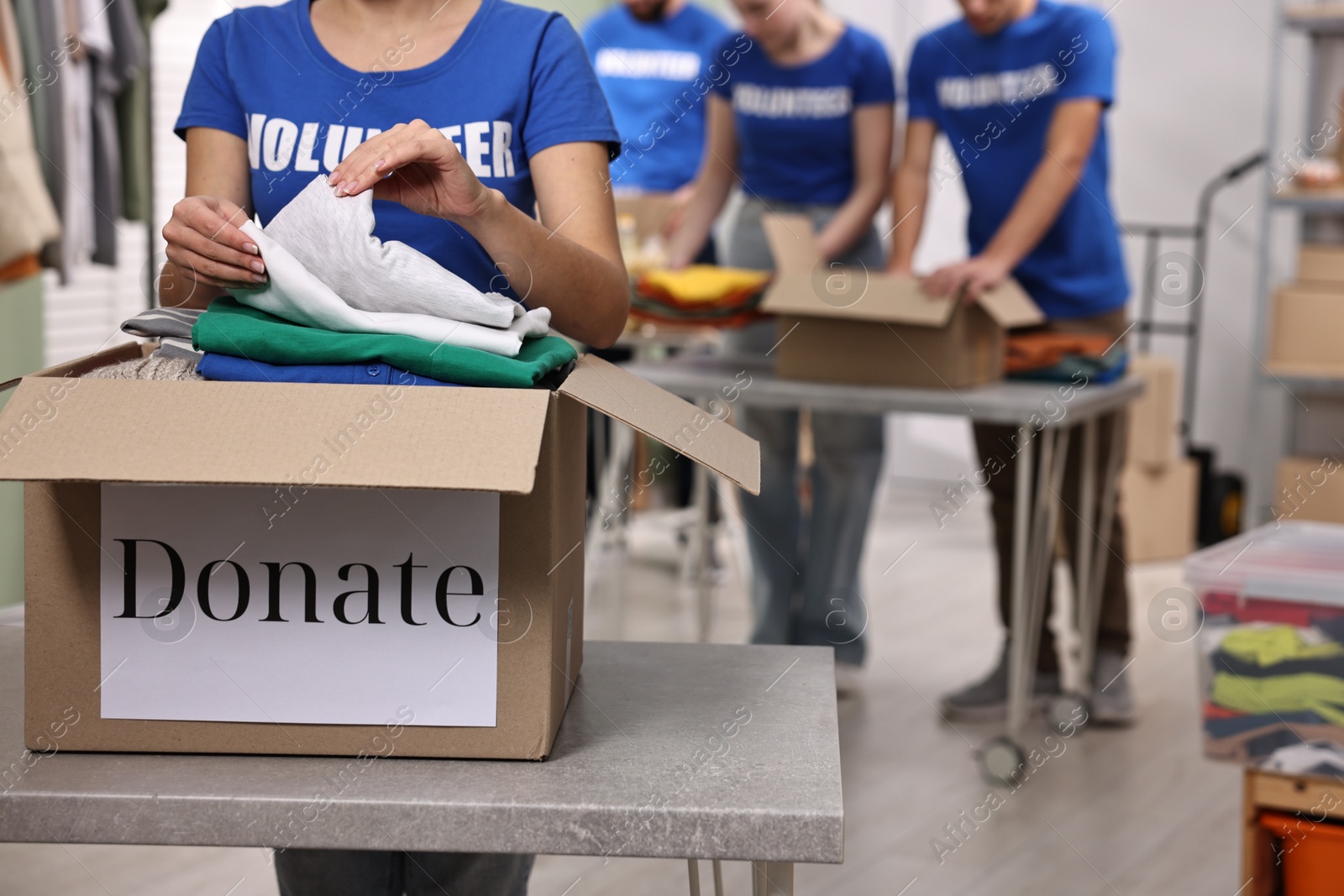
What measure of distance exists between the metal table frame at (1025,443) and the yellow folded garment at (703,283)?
15 centimetres

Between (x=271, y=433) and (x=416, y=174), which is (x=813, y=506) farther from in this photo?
(x=271, y=433)

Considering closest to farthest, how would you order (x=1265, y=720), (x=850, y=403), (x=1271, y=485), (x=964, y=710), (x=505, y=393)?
1. (x=505, y=393)
2. (x=1265, y=720)
3. (x=850, y=403)
4. (x=964, y=710)
5. (x=1271, y=485)

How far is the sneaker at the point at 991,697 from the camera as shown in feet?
8.55

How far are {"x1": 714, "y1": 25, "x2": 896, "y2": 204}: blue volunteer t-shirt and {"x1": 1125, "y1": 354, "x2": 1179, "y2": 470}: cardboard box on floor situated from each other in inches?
64.5

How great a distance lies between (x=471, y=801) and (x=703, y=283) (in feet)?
5.46

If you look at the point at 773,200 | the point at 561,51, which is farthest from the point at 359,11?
the point at 773,200

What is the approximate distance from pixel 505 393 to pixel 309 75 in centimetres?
44

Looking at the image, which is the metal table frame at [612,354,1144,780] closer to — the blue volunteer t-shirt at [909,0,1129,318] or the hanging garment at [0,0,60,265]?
the blue volunteer t-shirt at [909,0,1129,318]

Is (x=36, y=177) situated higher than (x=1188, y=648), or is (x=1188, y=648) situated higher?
(x=36, y=177)

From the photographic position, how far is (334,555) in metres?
0.83

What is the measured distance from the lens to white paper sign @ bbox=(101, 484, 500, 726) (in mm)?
821

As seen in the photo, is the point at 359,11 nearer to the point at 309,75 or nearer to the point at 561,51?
the point at 309,75

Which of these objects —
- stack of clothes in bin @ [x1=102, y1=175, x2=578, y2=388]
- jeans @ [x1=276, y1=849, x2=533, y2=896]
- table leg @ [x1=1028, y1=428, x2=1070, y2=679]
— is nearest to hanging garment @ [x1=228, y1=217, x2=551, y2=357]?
stack of clothes in bin @ [x1=102, y1=175, x2=578, y2=388]

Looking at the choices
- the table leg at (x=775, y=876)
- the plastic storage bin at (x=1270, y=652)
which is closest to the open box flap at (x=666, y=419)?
the table leg at (x=775, y=876)
